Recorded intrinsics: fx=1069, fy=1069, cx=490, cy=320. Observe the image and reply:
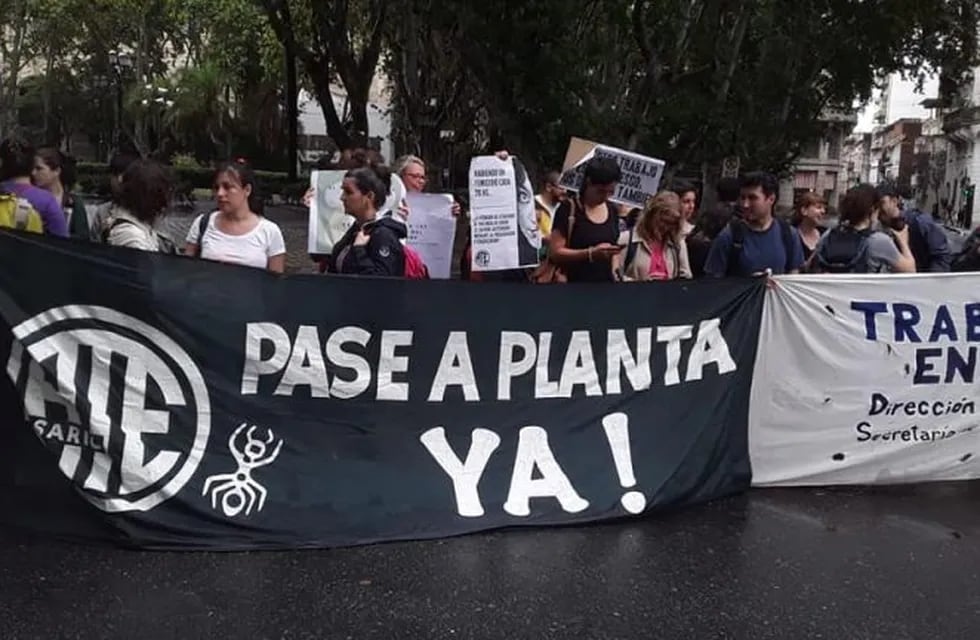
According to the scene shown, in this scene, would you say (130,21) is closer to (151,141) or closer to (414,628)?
(151,141)

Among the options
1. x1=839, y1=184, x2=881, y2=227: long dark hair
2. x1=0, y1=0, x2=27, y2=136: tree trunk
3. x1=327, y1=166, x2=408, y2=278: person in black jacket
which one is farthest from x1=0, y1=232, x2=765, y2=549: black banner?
x1=0, y1=0, x2=27, y2=136: tree trunk

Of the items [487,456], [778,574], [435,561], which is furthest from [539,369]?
[778,574]

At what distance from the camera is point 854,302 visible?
18.8ft

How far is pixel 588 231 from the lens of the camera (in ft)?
20.5

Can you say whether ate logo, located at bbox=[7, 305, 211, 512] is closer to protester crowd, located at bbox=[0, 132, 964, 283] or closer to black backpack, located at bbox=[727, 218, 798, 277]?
protester crowd, located at bbox=[0, 132, 964, 283]

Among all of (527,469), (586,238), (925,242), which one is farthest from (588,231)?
(925,242)

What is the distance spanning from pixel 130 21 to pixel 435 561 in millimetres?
42362

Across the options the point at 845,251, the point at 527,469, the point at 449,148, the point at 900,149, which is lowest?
the point at 527,469

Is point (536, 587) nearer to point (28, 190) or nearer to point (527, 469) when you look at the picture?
point (527, 469)

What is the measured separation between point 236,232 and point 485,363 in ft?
5.00

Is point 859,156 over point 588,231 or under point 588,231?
over

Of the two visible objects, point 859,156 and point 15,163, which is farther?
point 859,156

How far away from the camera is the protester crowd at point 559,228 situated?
5.17m

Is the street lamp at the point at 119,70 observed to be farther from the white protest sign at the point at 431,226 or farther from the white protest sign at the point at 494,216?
the white protest sign at the point at 494,216
